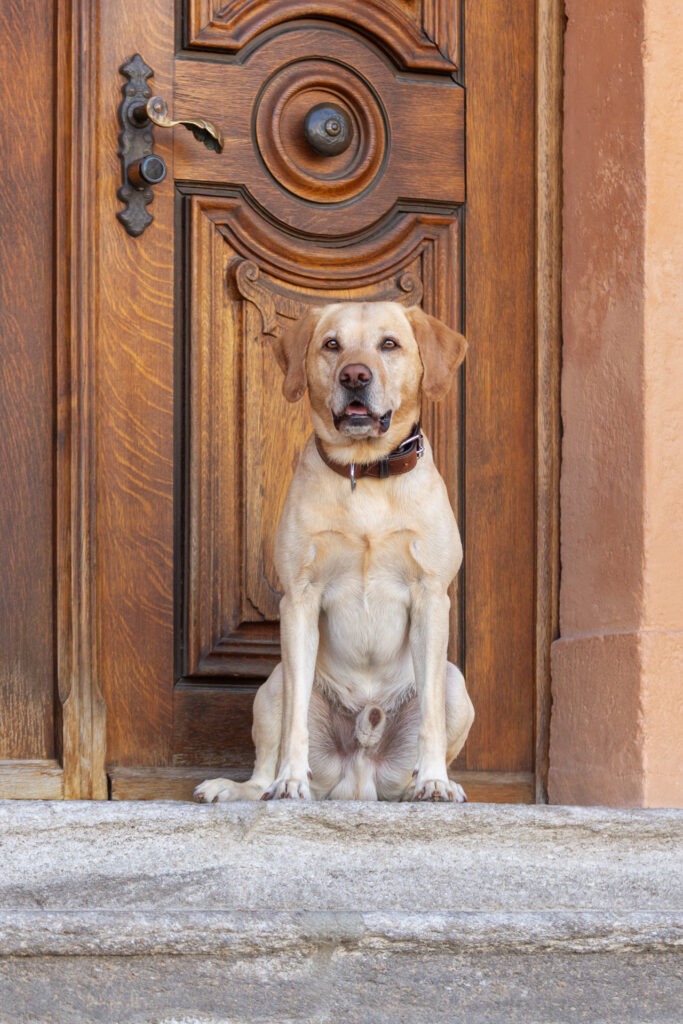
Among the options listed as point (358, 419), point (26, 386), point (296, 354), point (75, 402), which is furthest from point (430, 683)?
point (26, 386)

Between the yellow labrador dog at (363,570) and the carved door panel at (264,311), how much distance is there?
39 centimetres

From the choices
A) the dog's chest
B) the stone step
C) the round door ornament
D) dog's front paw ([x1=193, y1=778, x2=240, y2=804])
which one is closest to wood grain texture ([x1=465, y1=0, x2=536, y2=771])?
the round door ornament

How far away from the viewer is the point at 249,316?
4.23 metres

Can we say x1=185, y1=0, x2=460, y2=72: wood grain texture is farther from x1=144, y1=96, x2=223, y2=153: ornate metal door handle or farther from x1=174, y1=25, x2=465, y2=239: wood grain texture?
x1=144, y1=96, x2=223, y2=153: ornate metal door handle

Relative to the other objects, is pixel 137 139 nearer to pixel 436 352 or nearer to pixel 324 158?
pixel 324 158

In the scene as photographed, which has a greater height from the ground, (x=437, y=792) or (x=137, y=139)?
(x=137, y=139)

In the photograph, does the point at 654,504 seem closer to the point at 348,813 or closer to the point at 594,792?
the point at 594,792

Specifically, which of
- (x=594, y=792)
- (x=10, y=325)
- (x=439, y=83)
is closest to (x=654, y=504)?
(x=594, y=792)

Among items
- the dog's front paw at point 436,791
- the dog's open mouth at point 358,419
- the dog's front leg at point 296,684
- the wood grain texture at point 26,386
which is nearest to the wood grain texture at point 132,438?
the wood grain texture at point 26,386

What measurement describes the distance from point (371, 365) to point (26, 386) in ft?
3.21

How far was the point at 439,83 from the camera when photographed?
441cm

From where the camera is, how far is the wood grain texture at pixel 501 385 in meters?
4.33

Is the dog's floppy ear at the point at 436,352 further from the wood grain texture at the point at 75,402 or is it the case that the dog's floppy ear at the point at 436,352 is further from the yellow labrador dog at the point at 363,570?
the wood grain texture at the point at 75,402

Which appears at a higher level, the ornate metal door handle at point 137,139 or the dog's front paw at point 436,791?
the ornate metal door handle at point 137,139
